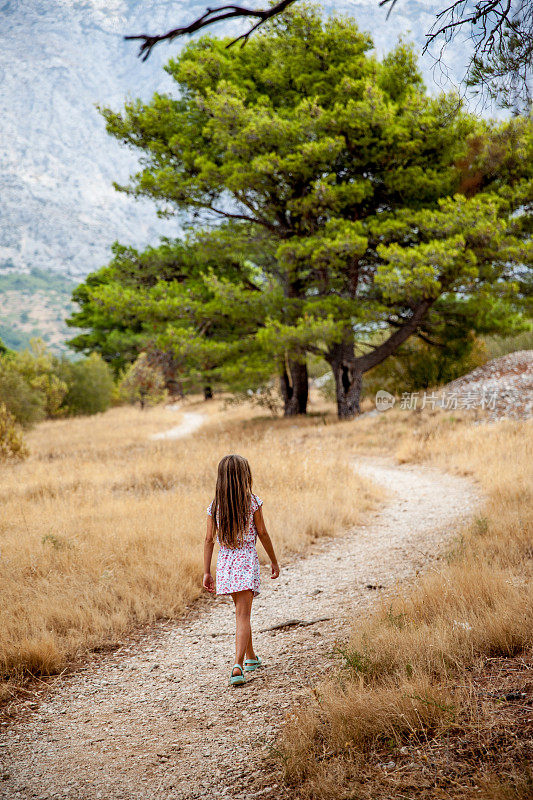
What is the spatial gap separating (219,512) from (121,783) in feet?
5.07

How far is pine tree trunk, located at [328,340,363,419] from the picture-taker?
17.3m

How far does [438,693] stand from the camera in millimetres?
2613

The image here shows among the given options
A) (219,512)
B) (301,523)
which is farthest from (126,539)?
(219,512)

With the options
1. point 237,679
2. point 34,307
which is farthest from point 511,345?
point 34,307

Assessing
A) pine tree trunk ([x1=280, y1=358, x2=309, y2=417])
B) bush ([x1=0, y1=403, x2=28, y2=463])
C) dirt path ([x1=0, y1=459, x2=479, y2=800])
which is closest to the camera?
dirt path ([x1=0, y1=459, x2=479, y2=800])

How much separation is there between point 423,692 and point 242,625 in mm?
1312

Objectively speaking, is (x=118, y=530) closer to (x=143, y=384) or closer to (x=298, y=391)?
(x=298, y=391)

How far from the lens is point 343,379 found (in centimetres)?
1811

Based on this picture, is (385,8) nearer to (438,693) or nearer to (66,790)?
(438,693)

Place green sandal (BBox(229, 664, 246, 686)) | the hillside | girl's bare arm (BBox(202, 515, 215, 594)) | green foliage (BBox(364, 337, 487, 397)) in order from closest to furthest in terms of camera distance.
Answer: green sandal (BBox(229, 664, 246, 686)), girl's bare arm (BBox(202, 515, 215, 594)), green foliage (BBox(364, 337, 487, 397)), the hillside

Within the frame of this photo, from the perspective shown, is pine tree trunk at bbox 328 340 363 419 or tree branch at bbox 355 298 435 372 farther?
pine tree trunk at bbox 328 340 363 419
